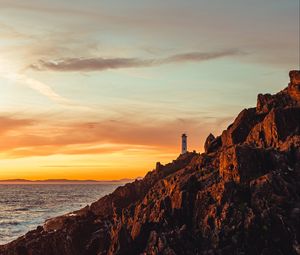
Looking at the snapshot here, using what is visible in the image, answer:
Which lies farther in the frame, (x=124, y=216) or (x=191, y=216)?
(x=124, y=216)

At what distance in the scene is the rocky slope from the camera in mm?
46469

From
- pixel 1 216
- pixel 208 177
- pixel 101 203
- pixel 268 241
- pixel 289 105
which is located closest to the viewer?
pixel 268 241

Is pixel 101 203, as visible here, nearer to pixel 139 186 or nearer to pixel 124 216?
pixel 139 186

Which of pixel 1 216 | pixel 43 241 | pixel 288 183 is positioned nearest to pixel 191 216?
pixel 288 183

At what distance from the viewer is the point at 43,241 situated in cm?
5406

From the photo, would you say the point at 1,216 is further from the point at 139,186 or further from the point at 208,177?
→ the point at 208,177

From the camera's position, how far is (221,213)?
4859 centimetres

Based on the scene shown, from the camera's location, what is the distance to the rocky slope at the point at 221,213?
152 feet

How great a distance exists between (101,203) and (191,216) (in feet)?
89.8

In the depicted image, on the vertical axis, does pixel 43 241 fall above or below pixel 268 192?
below

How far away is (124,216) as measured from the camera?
60.0 metres

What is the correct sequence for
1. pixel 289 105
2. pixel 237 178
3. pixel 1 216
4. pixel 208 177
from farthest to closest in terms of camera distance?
pixel 1 216
pixel 289 105
pixel 208 177
pixel 237 178

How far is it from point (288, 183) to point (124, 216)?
19106mm

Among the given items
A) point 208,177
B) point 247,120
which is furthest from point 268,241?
point 247,120
